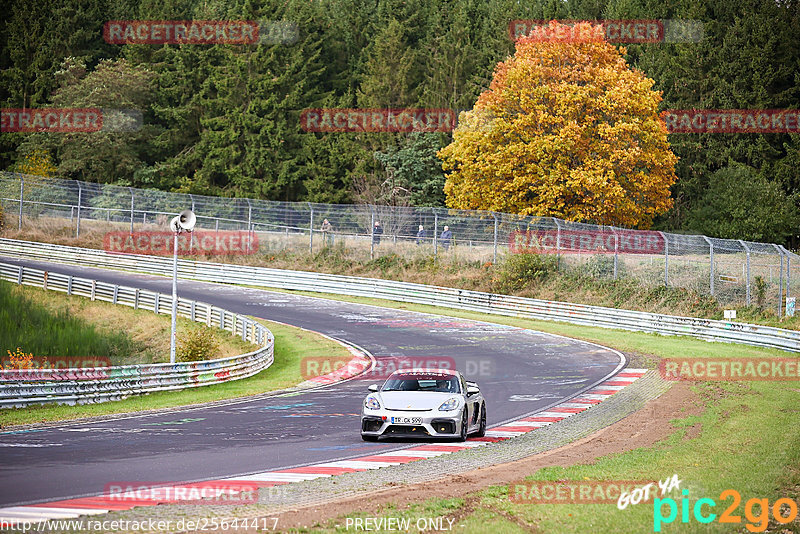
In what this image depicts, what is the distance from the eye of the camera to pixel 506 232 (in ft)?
157

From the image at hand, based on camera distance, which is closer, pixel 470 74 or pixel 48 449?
pixel 48 449

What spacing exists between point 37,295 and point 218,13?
52.4 metres

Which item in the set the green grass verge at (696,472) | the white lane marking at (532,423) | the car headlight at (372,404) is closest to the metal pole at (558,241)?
the green grass verge at (696,472)

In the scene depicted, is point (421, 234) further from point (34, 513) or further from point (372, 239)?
point (34, 513)

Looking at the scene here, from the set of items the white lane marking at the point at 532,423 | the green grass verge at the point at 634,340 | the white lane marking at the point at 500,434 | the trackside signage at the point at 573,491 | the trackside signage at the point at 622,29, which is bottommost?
the green grass verge at the point at 634,340

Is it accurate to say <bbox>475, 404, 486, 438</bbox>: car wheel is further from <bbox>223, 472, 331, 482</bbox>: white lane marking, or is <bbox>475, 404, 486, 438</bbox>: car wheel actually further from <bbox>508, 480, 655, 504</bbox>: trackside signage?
<bbox>508, 480, 655, 504</bbox>: trackside signage

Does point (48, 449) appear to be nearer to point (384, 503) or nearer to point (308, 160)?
point (384, 503)

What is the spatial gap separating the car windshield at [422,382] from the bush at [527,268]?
30.1 m

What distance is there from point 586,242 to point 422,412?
1185 inches

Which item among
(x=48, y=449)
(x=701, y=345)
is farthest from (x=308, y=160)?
(x=48, y=449)

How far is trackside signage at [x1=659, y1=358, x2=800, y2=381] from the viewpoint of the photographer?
86.5 feet

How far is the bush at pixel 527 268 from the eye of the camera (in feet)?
154

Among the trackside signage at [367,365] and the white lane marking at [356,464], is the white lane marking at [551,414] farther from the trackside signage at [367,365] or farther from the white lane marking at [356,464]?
the trackside signage at [367,365]

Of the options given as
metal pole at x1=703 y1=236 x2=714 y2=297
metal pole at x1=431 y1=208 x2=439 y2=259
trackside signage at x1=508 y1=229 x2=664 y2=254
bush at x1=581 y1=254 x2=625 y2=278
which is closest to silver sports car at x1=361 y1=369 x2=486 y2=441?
metal pole at x1=703 y1=236 x2=714 y2=297
